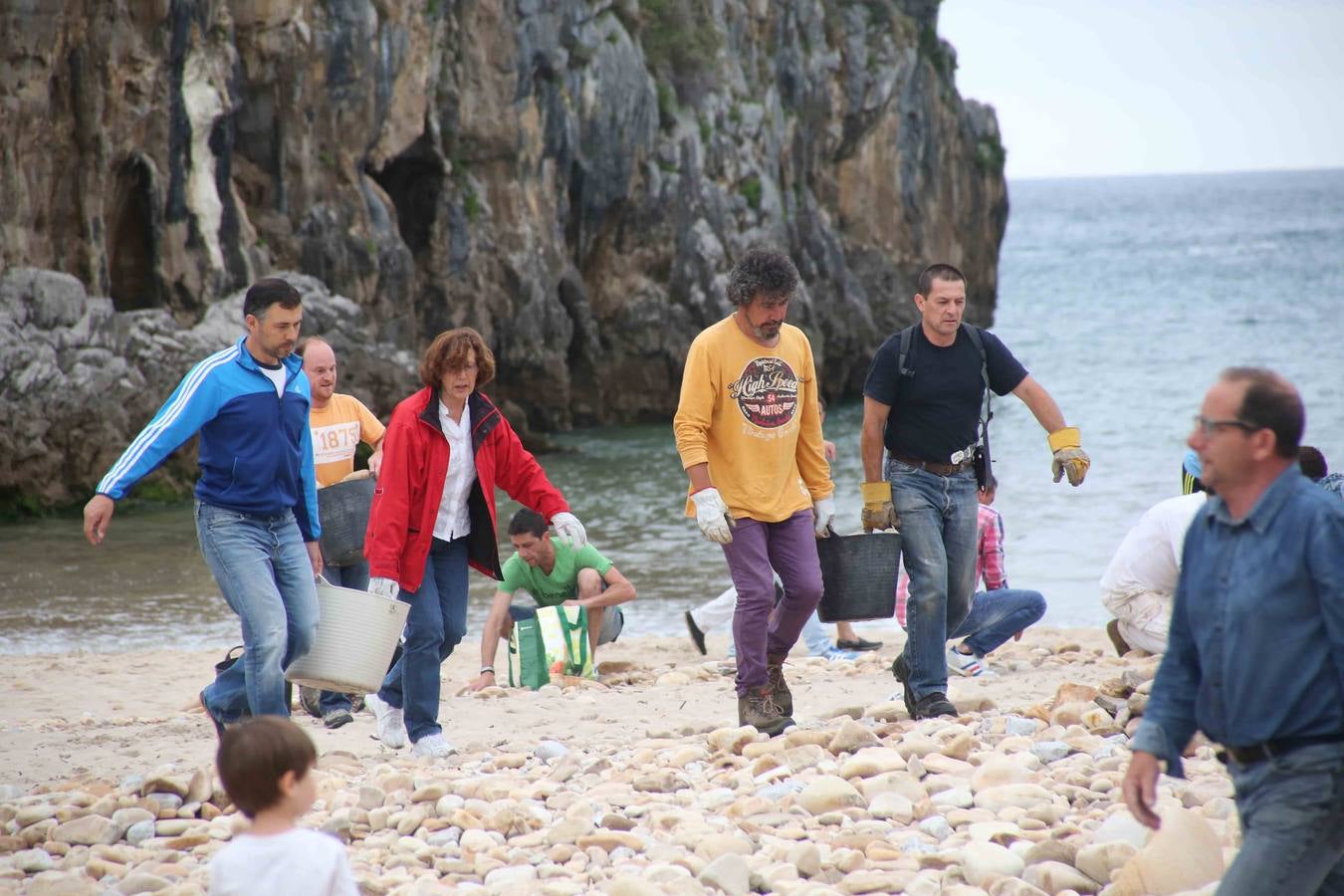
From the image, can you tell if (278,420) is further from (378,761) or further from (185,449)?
(185,449)

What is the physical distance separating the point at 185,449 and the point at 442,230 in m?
7.91

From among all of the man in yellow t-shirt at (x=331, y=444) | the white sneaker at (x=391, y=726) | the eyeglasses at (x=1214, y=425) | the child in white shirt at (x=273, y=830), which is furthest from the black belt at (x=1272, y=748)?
the man in yellow t-shirt at (x=331, y=444)

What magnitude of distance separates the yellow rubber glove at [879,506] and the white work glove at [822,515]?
18 cm

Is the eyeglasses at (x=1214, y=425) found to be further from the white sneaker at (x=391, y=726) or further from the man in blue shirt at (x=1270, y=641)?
the white sneaker at (x=391, y=726)

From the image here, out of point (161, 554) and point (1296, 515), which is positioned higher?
point (1296, 515)

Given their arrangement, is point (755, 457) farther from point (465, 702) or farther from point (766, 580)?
point (465, 702)

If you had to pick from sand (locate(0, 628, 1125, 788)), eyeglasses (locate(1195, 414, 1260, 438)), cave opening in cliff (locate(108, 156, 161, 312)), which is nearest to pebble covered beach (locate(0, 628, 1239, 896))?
Result: sand (locate(0, 628, 1125, 788))

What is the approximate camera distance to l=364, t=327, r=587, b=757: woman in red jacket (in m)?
5.96

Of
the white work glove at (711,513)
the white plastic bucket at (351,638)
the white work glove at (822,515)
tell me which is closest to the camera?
the white plastic bucket at (351,638)

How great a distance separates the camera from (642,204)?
30500 millimetres

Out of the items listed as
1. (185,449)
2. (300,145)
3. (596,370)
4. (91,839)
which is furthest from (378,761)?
(596,370)

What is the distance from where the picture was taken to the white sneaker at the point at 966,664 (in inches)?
320

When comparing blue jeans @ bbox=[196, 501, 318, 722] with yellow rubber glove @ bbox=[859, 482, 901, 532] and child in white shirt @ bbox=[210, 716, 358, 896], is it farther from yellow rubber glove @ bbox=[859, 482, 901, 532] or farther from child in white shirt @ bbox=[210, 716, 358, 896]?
child in white shirt @ bbox=[210, 716, 358, 896]

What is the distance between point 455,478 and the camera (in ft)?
20.0
